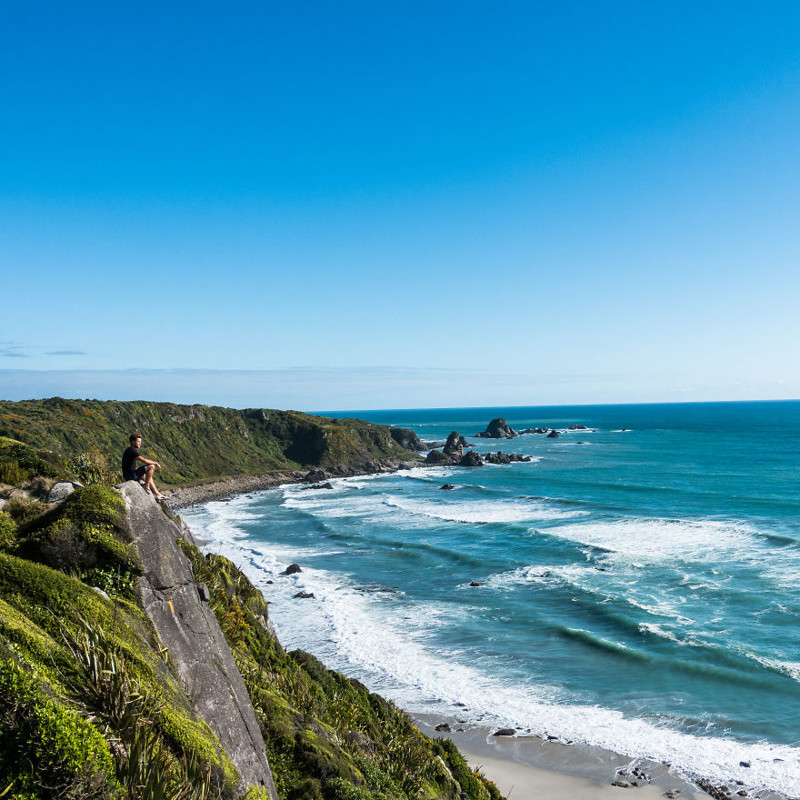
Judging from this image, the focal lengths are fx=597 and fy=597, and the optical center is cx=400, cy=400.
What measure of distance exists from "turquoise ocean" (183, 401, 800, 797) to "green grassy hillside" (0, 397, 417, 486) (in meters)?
19.0

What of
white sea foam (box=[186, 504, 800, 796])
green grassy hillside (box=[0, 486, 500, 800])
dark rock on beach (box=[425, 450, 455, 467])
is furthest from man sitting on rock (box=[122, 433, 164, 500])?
dark rock on beach (box=[425, 450, 455, 467])

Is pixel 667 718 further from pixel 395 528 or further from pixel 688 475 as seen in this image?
pixel 688 475

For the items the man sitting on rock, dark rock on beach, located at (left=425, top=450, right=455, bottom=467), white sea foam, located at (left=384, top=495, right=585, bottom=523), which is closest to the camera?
the man sitting on rock

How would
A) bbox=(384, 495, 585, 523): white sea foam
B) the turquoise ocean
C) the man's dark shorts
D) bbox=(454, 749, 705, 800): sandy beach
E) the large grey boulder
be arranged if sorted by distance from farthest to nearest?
bbox=(384, 495, 585, 523): white sea foam, the turquoise ocean, bbox=(454, 749, 705, 800): sandy beach, the man's dark shorts, the large grey boulder

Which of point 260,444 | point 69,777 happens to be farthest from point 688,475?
point 69,777

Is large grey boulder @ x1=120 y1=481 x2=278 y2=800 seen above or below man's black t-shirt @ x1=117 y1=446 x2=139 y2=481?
below

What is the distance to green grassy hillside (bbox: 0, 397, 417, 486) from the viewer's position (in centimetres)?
7481

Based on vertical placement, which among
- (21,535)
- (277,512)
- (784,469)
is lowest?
(277,512)

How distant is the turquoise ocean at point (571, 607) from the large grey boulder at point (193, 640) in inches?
612

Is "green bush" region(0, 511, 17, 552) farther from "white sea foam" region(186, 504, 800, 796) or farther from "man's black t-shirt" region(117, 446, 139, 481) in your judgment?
"white sea foam" region(186, 504, 800, 796)

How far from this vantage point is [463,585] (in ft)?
125

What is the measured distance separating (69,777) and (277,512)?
6371cm

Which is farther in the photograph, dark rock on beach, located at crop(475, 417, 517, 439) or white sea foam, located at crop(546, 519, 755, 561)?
dark rock on beach, located at crop(475, 417, 517, 439)

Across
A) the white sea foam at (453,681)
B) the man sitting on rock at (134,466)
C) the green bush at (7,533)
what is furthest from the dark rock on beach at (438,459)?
the green bush at (7,533)
